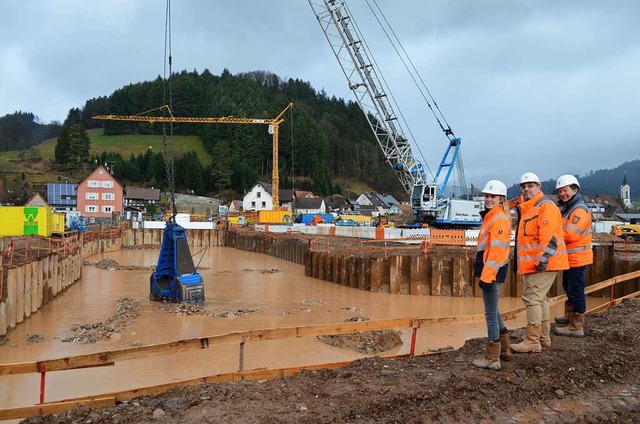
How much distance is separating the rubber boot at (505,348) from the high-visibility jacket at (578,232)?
5.94 ft

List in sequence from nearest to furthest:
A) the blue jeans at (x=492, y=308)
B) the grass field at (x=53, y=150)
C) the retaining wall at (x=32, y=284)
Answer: the blue jeans at (x=492, y=308) < the retaining wall at (x=32, y=284) < the grass field at (x=53, y=150)

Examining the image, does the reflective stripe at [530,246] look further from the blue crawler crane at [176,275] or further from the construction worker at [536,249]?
the blue crawler crane at [176,275]

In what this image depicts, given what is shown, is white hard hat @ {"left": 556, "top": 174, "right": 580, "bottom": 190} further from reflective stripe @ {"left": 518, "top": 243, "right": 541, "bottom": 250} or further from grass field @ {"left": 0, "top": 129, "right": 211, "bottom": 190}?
grass field @ {"left": 0, "top": 129, "right": 211, "bottom": 190}

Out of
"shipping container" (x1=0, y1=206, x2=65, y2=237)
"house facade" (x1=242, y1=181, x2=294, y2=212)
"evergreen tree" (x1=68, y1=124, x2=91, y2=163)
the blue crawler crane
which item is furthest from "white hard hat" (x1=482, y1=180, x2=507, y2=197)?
"evergreen tree" (x1=68, y1=124, x2=91, y2=163)

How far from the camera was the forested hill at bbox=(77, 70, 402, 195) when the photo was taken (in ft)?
357

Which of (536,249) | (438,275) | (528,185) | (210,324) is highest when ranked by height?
(528,185)

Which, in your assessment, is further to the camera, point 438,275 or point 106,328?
point 438,275

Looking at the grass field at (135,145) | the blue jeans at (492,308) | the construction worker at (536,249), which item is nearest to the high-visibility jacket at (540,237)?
the construction worker at (536,249)

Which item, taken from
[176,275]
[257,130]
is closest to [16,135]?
[257,130]

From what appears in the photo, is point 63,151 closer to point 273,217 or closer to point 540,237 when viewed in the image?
point 273,217

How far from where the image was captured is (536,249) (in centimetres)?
590

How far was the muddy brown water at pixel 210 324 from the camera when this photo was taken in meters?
8.35

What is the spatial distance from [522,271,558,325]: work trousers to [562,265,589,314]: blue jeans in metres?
1.12

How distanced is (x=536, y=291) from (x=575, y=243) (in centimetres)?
132
